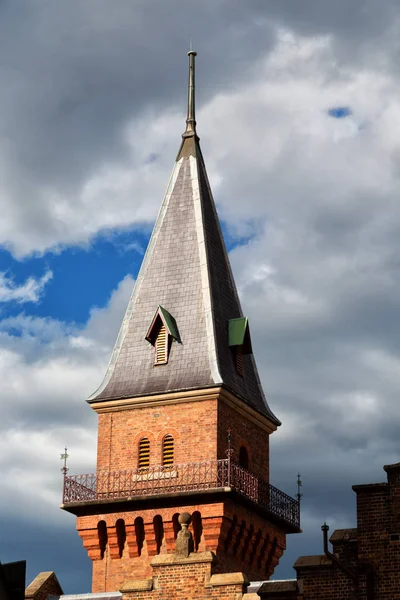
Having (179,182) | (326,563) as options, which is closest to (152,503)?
(179,182)

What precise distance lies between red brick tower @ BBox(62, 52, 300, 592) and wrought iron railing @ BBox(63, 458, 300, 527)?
1.8 inches

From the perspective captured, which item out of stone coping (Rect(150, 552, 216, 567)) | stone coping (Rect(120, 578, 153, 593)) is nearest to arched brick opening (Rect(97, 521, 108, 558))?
stone coping (Rect(120, 578, 153, 593))

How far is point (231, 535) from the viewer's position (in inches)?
2152

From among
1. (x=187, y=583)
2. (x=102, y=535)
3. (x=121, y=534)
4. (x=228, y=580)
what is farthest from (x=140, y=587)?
(x=102, y=535)

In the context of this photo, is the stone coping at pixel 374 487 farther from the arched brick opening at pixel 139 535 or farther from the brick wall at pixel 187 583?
the arched brick opening at pixel 139 535

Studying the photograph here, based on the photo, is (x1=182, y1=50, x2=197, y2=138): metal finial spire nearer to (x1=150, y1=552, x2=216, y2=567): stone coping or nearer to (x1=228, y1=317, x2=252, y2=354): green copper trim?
(x1=228, y1=317, x2=252, y2=354): green copper trim

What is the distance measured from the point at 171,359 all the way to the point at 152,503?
6.24 meters

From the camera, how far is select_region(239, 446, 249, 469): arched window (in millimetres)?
57688

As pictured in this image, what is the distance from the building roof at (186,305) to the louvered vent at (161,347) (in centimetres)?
25

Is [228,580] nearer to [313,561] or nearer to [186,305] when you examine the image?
[313,561]

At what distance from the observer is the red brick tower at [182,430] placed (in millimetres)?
54750

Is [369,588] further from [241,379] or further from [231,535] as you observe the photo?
[241,379]

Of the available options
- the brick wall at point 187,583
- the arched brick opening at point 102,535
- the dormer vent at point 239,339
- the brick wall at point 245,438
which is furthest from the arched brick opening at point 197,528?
the brick wall at point 187,583

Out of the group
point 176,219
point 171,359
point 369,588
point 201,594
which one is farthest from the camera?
point 176,219
